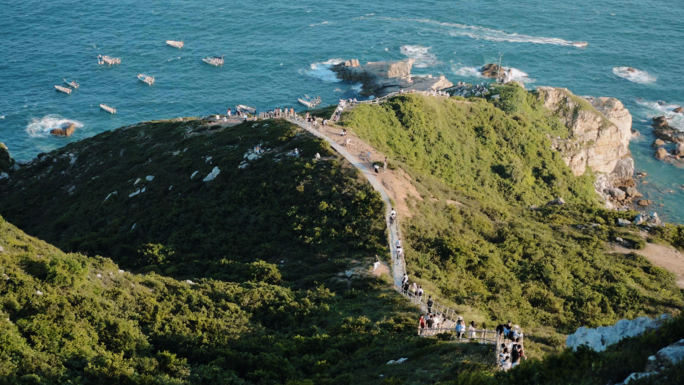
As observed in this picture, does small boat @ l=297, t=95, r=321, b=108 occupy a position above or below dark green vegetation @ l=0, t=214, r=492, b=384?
below

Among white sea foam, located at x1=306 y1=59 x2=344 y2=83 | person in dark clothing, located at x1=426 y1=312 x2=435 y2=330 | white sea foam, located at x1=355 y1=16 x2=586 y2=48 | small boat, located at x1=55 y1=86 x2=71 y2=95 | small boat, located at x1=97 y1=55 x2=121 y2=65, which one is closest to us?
person in dark clothing, located at x1=426 y1=312 x2=435 y2=330

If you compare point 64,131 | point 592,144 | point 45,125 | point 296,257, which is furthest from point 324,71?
point 296,257

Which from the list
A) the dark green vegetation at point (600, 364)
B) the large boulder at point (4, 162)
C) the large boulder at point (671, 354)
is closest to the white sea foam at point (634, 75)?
the dark green vegetation at point (600, 364)

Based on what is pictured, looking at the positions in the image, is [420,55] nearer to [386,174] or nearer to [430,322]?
[386,174]

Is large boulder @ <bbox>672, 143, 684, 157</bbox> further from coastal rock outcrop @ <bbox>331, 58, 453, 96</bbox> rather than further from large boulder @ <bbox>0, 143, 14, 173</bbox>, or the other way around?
large boulder @ <bbox>0, 143, 14, 173</bbox>

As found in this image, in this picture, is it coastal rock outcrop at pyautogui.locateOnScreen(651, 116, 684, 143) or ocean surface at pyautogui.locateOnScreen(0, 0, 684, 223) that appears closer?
coastal rock outcrop at pyautogui.locateOnScreen(651, 116, 684, 143)

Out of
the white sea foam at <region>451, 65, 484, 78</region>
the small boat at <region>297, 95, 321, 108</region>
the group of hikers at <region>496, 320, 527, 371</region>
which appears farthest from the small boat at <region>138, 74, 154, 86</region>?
the group of hikers at <region>496, 320, 527, 371</region>

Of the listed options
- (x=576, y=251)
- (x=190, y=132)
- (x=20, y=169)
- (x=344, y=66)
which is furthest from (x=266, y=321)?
(x=344, y=66)

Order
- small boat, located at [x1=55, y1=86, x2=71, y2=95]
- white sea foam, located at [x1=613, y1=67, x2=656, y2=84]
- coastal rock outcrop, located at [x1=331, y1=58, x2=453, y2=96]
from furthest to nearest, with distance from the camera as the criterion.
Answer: white sea foam, located at [x1=613, y1=67, x2=656, y2=84] < small boat, located at [x1=55, y1=86, x2=71, y2=95] < coastal rock outcrop, located at [x1=331, y1=58, x2=453, y2=96]
